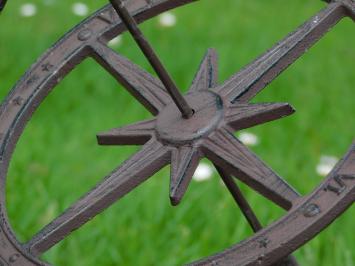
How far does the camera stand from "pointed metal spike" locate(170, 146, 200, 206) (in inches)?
42.6

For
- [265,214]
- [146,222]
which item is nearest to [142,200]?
[146,222]

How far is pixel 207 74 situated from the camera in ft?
4.32

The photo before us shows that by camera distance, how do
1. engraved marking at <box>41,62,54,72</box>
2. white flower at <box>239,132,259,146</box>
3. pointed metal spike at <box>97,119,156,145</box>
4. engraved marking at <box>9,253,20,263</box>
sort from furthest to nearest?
white flower at <box>239,132,259,146</box>, engraved marking at <box>41,62,54,72</box>, pointed metal spike at <box>97,119,156,145</box>, engraved marking at <box>9,253,20,263</box>

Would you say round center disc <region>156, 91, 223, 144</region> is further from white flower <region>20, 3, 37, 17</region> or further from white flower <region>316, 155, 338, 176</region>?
white flower <region>20, 3, 37, 17</region>

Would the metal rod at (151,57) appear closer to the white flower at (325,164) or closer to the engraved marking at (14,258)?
the engraved marking at (14,258)

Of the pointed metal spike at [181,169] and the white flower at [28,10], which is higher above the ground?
the white flower at [28,10]

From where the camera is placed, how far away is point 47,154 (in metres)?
2.62

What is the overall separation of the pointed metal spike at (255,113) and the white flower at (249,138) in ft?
4.62

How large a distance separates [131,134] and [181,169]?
139 millimetres

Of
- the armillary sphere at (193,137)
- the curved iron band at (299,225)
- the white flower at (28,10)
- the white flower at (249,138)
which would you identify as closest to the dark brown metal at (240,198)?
the armillary sphere at (193,137)

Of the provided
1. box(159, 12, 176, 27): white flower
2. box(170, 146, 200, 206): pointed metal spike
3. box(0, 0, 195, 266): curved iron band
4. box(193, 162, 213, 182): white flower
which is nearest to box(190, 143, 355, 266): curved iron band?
box(170, 146, 200, 206): pointed metal spike

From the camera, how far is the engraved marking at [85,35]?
4.43 ft

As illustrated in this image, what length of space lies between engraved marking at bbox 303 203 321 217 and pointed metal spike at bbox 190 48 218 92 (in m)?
0.30

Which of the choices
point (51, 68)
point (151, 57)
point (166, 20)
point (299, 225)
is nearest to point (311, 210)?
point (299, 225)
